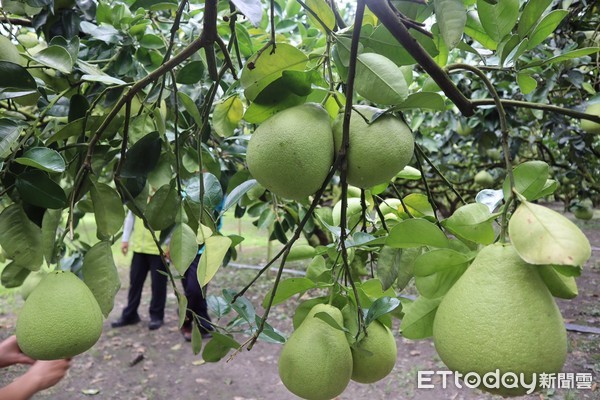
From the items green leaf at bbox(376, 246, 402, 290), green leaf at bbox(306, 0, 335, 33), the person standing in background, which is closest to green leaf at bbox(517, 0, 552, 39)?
green leaf at bbox(306, 0, 335, 33)

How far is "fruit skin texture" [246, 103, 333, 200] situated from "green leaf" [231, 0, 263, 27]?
0.11 meters

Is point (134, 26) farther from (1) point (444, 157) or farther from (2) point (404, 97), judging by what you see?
(1) point (444, 157)

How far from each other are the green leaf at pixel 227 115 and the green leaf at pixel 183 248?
29 centimetres

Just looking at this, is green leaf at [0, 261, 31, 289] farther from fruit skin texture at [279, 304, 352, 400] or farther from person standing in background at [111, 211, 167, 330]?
person standing in background at [111, 211, 167, 330]

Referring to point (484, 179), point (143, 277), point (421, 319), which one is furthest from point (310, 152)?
point (143, 277)

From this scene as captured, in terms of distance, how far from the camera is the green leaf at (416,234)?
18.5 inches

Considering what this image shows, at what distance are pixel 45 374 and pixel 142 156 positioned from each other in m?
0.86

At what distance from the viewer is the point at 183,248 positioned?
611mm

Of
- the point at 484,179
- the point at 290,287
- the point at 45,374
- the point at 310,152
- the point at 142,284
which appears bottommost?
the point at 142,284

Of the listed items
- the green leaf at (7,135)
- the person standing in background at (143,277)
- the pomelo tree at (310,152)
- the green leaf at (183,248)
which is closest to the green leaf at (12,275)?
the pomelo tree at (310,152)

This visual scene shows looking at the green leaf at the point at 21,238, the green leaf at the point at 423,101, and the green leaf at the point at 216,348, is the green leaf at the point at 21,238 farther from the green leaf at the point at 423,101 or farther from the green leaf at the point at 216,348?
the green leaf at the point at 423,101

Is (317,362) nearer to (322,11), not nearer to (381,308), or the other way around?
(381,308)

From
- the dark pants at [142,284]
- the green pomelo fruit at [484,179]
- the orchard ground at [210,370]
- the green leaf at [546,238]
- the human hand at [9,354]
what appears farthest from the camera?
the dark pants at [142,284]

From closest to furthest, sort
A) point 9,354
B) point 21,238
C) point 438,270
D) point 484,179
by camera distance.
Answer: point 438,270 < point 21,238 < point 9,354 < point 484,179
